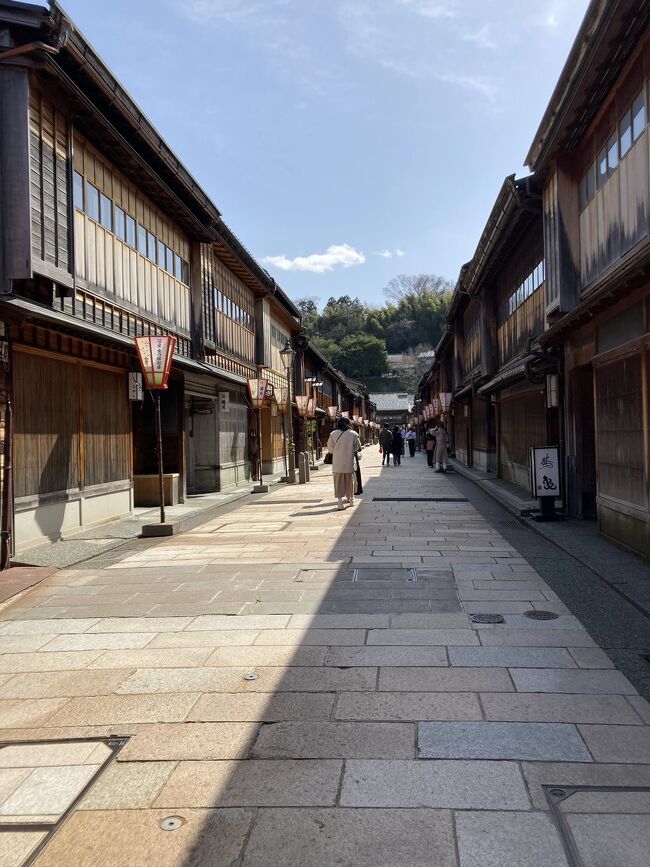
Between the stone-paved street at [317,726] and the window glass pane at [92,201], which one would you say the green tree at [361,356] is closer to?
the window glass pane at [92,201]

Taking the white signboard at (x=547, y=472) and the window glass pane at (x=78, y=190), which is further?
the white signboard at (x=547, y=472)

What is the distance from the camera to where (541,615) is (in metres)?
6.54

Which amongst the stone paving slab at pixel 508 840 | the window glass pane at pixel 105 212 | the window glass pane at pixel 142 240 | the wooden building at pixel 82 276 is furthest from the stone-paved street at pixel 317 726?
the window glass pane at pixel 142 240

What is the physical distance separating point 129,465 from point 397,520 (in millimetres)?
6043

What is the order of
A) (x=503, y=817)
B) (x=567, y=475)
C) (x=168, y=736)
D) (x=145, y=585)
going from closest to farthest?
(x=503, y=817)
(x=168, y=736)
(x=145, y=585)
(x=567, y=475)

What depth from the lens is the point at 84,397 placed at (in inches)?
492

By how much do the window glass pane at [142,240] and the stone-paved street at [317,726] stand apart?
9.34 meters

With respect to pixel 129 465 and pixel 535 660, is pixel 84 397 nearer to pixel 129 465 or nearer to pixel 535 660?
pixel 129 465

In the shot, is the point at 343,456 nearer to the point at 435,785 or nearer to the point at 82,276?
the point at 82,276

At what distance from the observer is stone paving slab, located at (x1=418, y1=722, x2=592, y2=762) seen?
3.73m

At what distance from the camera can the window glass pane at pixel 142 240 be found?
15133 mm

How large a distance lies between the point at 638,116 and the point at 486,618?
23.5 feet

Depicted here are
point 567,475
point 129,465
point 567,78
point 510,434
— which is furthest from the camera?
point 510,434

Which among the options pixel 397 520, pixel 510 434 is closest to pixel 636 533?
pixel 397 520
